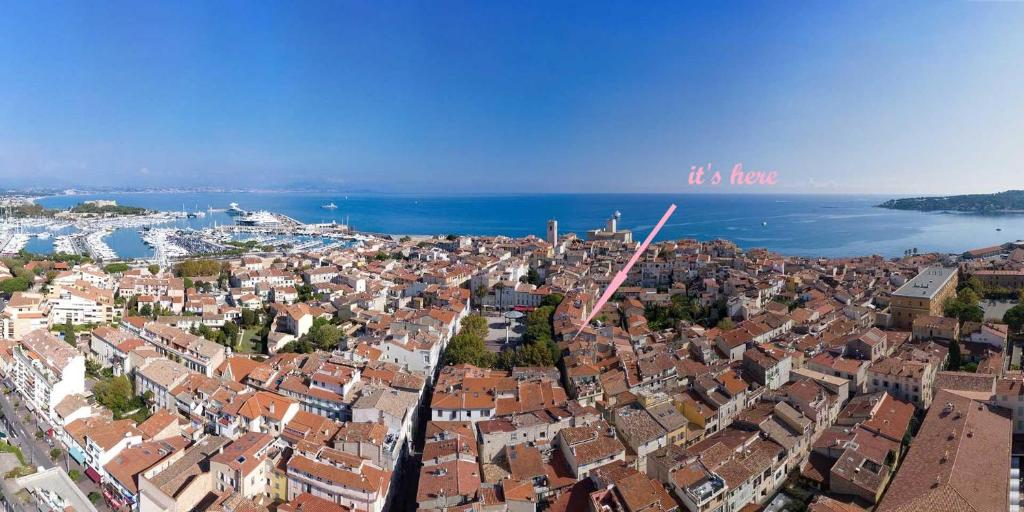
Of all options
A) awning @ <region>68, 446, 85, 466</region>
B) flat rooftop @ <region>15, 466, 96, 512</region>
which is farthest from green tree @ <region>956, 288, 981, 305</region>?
awning @ <region>68, 446, 85, 466</region>

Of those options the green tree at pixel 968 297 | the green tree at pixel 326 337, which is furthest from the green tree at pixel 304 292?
the green tree at pixel 968 297

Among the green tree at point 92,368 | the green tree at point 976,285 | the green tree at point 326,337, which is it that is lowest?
the green tree at point 92,368

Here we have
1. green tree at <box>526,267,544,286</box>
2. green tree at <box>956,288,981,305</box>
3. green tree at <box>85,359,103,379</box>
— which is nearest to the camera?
green tree at <box>85,359,103,379</box>

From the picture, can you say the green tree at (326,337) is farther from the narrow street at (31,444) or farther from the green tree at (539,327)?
the narrow street at (31,444)

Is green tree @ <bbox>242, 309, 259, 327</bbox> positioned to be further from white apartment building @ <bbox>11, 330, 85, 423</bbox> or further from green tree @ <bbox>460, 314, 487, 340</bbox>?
green tree @ <bbox>460, 314, 487, 340</bbox>

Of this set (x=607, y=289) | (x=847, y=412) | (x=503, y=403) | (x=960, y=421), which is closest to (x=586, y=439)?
(x=503, y=403)

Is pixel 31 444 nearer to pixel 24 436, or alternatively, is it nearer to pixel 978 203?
pixel 24 436

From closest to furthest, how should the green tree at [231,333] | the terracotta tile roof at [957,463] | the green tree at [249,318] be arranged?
the terracotta tile roof at [957,463]
the green tree at [231,333]
the green tree at [249,318]
